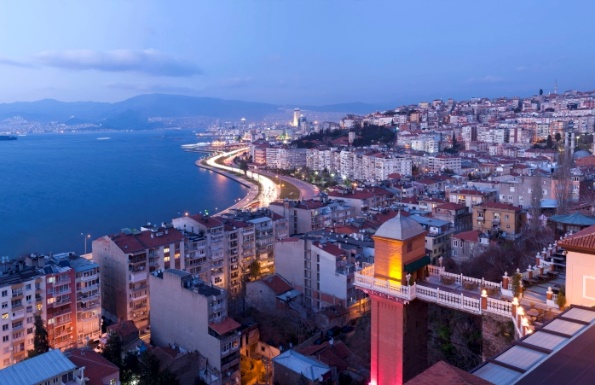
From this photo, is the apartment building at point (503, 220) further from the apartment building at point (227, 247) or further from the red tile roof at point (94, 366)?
the red tile roof at point (94, 366)

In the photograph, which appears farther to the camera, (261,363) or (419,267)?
(261,363)

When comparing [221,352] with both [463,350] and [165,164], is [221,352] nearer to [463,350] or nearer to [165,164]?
[463,350]

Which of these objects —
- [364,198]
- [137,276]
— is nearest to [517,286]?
[137,276]

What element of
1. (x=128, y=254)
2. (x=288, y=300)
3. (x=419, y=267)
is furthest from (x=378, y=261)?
(x=128, y=254)

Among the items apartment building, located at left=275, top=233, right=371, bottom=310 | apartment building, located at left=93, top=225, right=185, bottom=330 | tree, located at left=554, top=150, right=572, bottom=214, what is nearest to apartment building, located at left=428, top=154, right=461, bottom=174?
tree, located at left=554, top=150, right=572, bottom=214

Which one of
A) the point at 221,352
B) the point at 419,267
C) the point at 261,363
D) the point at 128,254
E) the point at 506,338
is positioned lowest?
the point at 261,363

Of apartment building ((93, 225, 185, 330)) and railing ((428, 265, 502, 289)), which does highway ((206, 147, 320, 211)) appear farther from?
railing ((428, 265, 502, 289))

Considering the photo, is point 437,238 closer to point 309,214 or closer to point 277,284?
point 277,284
